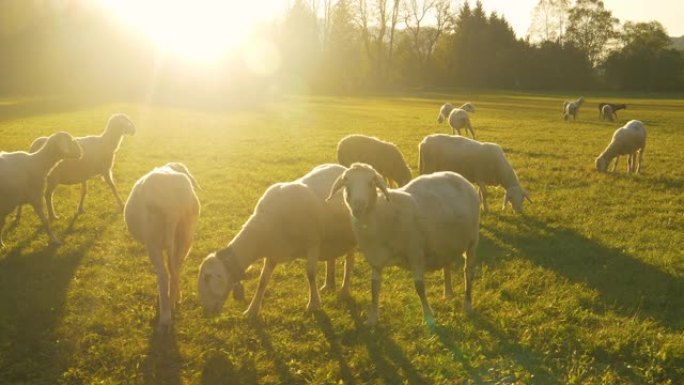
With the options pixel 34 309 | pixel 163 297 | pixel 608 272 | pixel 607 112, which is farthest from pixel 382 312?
pixel 607 112

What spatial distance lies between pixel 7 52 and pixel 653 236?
227ft

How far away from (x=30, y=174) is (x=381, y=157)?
658 centimetres

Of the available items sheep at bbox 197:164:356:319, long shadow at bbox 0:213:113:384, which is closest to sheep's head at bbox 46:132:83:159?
long shadow at bbox 0:213:113:384

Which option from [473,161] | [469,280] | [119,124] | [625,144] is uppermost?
[119,124]

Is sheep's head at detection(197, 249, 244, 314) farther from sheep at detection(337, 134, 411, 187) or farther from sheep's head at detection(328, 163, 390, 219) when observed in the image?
Answer: sheep at detection(337, 134, 411, 187)

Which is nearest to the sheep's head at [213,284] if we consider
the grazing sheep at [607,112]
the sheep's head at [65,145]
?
the sheep's head at [65,145]

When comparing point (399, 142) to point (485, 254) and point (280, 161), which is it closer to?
point (280, 161)

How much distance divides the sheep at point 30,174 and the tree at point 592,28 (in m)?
91.8

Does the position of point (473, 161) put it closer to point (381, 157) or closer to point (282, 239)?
point (381, 157)

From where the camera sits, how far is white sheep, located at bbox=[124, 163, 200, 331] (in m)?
6.34

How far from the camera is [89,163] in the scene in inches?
442

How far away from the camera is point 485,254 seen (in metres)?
9.03

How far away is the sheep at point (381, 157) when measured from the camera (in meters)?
12.1

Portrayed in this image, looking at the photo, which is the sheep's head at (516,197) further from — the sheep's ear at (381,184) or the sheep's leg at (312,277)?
the sheep's ear at (381,184)
